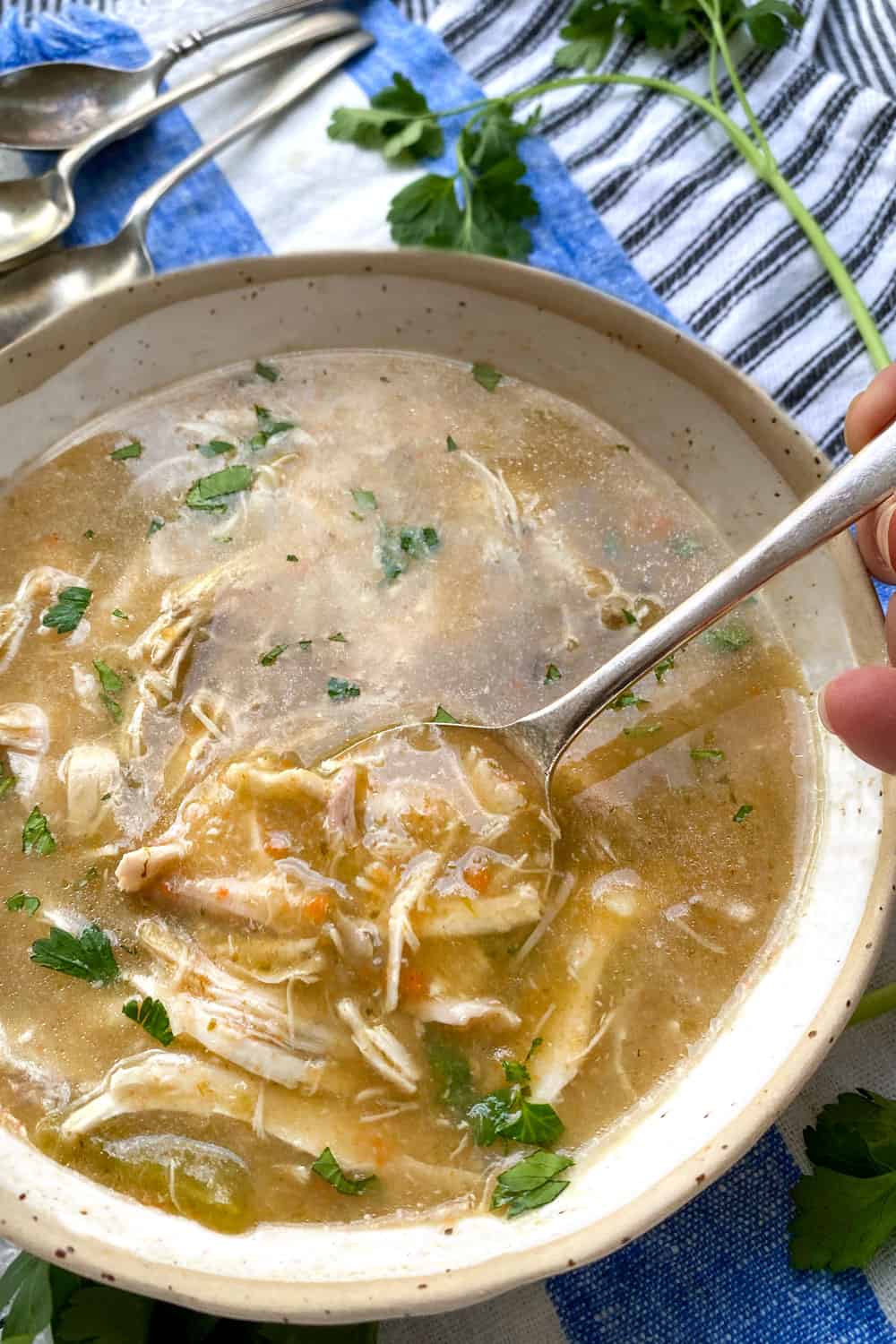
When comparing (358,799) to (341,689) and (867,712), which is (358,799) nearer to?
(341,689)

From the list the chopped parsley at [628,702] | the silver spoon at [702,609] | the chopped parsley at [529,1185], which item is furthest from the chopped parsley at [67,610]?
the chopped parsley at [529,1185]

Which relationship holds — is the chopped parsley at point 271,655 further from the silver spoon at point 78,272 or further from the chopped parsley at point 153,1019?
→ the silver spoon at point 78,272

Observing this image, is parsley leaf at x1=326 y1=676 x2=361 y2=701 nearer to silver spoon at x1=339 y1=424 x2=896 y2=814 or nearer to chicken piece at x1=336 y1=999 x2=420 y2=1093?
silver spoon at x1=339 y1=424 x2=896 y2=814

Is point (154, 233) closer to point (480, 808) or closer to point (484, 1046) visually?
point (480, 808)

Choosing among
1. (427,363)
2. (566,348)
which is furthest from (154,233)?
(566,348)

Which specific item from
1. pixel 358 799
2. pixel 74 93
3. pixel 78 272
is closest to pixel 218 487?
pixel 358 799

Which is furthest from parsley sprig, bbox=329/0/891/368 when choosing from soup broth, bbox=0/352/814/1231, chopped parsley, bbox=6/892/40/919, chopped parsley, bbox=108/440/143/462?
chopped parsley, bbox=6/892/40/919
